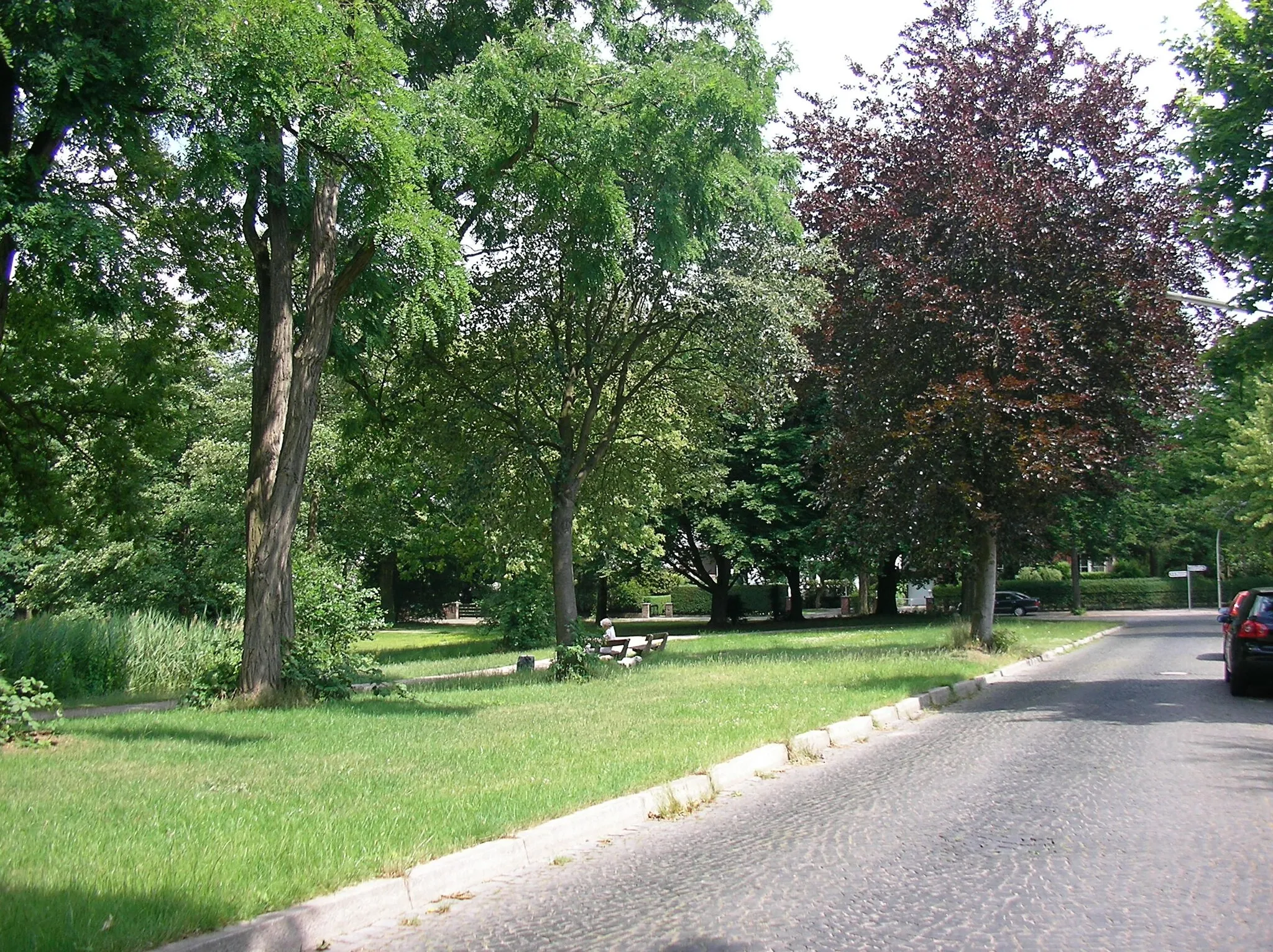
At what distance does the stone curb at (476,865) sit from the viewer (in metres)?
4.62

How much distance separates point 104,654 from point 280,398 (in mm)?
9051

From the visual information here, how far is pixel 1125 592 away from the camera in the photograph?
Result: 61.7 meters

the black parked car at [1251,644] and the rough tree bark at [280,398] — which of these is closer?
the rough tree bark at [280,398]

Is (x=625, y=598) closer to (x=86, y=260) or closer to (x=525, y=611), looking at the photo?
(x=525, y=611)

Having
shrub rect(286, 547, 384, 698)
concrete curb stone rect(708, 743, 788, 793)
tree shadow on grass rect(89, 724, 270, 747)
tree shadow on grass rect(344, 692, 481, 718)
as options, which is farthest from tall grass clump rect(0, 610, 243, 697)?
concrete curb stone rect(708, 743, 788, 793)

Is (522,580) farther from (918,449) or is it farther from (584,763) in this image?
(584,763)

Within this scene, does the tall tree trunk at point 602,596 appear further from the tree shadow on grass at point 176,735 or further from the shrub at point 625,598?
the tree shadow on grass at point 176,735

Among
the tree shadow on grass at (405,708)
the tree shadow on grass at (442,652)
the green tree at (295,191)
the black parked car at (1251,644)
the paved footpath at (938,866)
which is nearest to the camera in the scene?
the paved footpath at (938,866)

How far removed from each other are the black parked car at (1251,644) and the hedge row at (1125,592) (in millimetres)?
45682

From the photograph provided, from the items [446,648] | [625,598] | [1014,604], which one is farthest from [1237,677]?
[625,598]

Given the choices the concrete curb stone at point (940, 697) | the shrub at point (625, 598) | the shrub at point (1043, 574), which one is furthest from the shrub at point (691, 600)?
the concrete curb stone at point (940, 697)

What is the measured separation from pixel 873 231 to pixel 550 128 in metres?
9.69

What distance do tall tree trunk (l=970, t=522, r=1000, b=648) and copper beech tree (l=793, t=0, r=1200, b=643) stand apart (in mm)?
45

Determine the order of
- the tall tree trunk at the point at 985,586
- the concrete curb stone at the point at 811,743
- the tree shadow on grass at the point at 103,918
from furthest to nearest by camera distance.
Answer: the tall tree trunk at the point at 985,586, the concrete curb stone at the point at 811,743, the tree shadow on grass at the point at 103,918
